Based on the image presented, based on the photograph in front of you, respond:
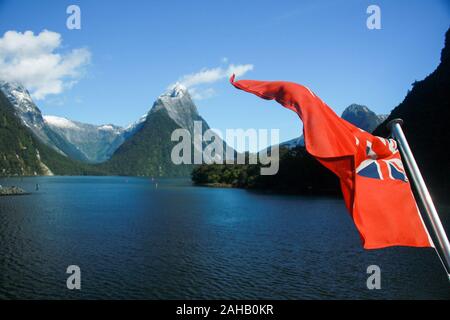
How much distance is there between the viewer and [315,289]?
19422 mm

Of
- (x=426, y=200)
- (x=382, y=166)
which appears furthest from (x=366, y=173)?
(x=426, y=200)

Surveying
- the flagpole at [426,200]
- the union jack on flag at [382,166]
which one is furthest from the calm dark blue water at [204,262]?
the flagpole at [426,200]

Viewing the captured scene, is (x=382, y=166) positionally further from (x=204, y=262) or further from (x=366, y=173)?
(x=204, y=262)

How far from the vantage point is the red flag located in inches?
213

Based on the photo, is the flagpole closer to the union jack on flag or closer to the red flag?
the red flag

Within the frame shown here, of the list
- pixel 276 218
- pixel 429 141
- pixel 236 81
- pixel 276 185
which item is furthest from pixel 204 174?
pixel 236 81

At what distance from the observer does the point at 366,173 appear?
5699 mm

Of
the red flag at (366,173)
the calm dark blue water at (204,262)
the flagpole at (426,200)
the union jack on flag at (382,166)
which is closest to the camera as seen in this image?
the flagpole at (426,200)

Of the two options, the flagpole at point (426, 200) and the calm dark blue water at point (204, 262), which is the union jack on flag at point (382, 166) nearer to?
the flagpole at point (426, 200)

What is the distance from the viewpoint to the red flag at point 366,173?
17.7ft

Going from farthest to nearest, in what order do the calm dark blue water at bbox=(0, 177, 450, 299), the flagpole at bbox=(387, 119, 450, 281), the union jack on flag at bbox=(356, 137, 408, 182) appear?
the calm dark blue water at bbox=(0, 177, 450, 299) < the union jack on flag at bbox=(356, 137, 408, 182) < the flagpole at bbox=(387, 119, 450, 281)

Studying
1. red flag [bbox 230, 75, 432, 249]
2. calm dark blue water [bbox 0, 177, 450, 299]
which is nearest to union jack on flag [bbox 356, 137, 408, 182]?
red flag [bbox 230, 75, 432, 249]
